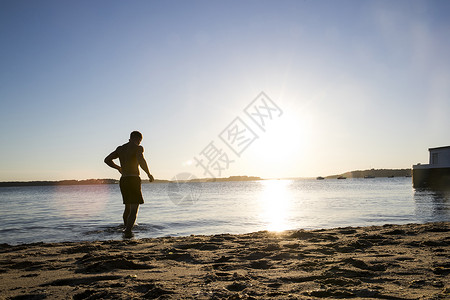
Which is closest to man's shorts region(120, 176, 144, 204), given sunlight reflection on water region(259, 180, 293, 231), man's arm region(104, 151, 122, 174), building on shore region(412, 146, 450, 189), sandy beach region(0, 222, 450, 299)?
man's arm region(104, 151, 122, 174)

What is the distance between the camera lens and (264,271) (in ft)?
11.8

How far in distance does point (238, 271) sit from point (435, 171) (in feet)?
147

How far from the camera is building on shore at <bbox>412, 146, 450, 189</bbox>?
38000mm

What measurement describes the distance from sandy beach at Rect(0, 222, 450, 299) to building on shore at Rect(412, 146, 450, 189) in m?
39.9

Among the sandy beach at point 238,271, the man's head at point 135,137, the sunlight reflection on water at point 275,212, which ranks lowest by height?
the sunlight reflection on water at point 275,212

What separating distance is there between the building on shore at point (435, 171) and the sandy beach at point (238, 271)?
39903mm

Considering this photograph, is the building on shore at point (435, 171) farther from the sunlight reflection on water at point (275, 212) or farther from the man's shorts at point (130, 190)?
the man's shorts at point (130, 190)

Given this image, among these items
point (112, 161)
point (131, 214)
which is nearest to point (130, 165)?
point (112, 161)

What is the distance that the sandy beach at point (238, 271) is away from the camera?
2.74 metres

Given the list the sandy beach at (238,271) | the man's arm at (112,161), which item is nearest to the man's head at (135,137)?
the man's arm at (112,161)

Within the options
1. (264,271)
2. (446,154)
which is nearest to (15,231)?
(264,271)

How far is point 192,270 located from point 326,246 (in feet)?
8.34

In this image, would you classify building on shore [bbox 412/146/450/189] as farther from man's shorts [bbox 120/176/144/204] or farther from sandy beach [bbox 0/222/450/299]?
man's shorts [bbox 120/176/144/204]

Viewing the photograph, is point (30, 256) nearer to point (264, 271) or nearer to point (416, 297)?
point (264, 271)
